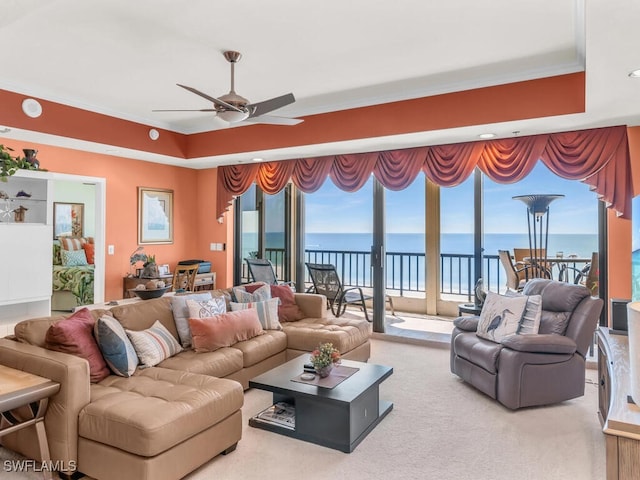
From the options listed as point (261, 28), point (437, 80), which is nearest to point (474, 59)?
point (437, 80)

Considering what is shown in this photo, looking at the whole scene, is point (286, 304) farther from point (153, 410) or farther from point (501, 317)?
point (153, 410)

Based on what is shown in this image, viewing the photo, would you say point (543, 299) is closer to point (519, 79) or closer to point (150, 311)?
A: point (519, 79)

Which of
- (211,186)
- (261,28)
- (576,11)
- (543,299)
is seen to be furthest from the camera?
(211,186)

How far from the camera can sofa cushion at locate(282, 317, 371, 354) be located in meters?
3.90

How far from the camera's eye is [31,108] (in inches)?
162

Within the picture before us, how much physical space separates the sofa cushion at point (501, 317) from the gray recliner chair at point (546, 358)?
11 cm

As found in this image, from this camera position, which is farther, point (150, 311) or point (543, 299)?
point (543, 299)

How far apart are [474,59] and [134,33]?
2643 mm

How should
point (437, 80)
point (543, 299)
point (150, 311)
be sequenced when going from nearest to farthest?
point (150, 311) → point (543, 299) → point (437, 80)

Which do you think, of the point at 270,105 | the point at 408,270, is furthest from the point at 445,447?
the point at 408,270

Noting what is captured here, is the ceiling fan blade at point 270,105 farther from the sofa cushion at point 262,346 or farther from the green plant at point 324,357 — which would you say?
the sofa cushion at point 262,346

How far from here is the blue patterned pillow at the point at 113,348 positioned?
2762 mm

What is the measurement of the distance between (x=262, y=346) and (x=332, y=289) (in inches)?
80.5

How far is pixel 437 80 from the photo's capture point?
Answer: 155 inches
